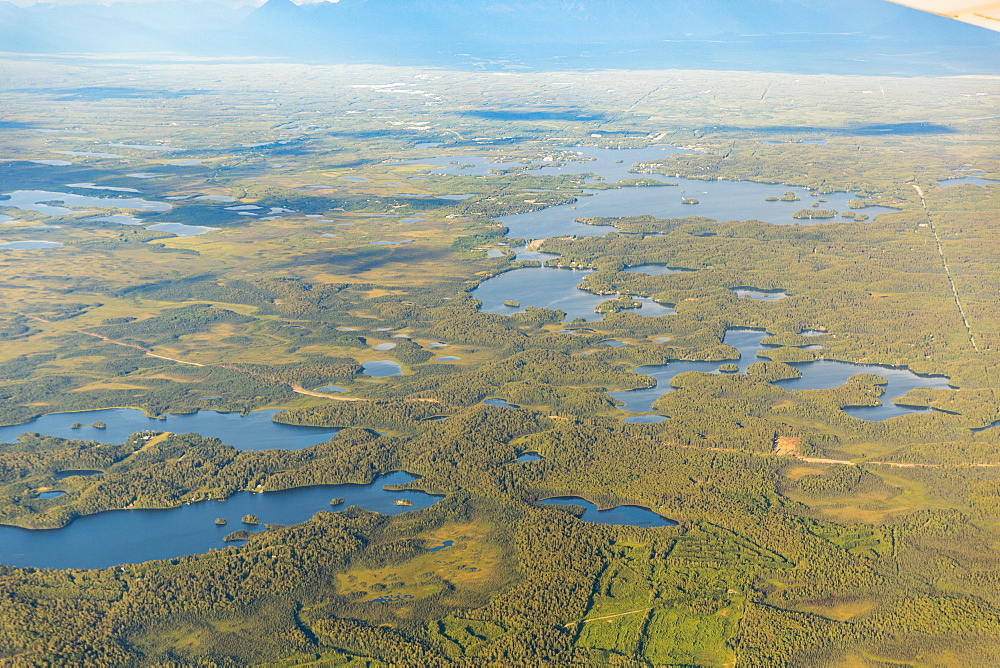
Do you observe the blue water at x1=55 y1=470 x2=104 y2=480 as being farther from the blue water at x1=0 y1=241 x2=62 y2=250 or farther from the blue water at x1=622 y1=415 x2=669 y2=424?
the blue water at x1=0 y1=241 x2=62 y2=250

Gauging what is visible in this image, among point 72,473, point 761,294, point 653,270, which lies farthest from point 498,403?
Answer: point 653,270

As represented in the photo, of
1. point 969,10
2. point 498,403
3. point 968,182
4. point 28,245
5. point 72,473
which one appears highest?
point 969,10

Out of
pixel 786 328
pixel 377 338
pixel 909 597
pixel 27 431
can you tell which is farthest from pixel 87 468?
pixel 786 328

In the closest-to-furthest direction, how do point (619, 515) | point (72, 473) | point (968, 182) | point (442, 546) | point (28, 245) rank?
point (442, 546) → point (619, 515) → point (72, 473) → point (28, 245) → point (968, 182)

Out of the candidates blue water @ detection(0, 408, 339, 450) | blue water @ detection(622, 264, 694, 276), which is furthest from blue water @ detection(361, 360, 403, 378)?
blue water @ detection(622, 264, 694, 276)

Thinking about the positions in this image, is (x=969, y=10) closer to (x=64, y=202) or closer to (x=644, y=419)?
(x=644, y=419)

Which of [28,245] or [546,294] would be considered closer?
[546,294]
